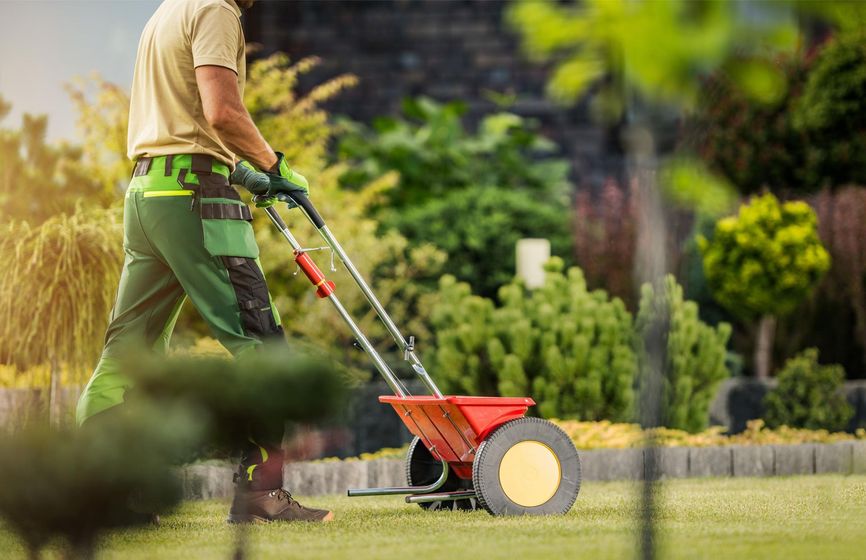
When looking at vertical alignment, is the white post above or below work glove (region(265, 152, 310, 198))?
above

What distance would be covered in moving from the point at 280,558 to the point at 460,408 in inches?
35.5

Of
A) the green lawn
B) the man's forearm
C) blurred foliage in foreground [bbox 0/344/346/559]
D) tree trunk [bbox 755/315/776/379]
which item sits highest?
the man's forearm

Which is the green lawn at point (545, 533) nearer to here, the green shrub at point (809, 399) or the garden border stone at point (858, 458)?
the garden border stone at point (858, 458)

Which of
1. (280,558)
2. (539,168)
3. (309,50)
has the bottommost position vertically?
(280,558)

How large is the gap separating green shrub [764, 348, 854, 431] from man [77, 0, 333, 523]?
3.98 m

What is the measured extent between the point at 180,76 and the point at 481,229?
587 centimetres

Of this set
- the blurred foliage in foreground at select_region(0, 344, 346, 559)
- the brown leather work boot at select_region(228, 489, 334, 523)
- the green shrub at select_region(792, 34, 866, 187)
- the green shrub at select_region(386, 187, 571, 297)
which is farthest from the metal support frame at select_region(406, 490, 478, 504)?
the green shrub at select_region(792, 34, 866, 187)

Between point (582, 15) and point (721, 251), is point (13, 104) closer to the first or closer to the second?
point (721, 251)

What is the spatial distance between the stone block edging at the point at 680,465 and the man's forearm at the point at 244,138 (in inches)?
65.6

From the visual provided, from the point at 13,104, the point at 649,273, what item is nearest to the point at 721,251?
the point at 13,104

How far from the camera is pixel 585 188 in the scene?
1175 cm

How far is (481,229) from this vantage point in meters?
9.48

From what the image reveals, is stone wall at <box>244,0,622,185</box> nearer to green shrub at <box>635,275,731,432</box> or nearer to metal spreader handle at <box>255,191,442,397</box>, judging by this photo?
green shrub at <box>635,275,731,432</box>

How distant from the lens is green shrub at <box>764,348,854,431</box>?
704 cm
